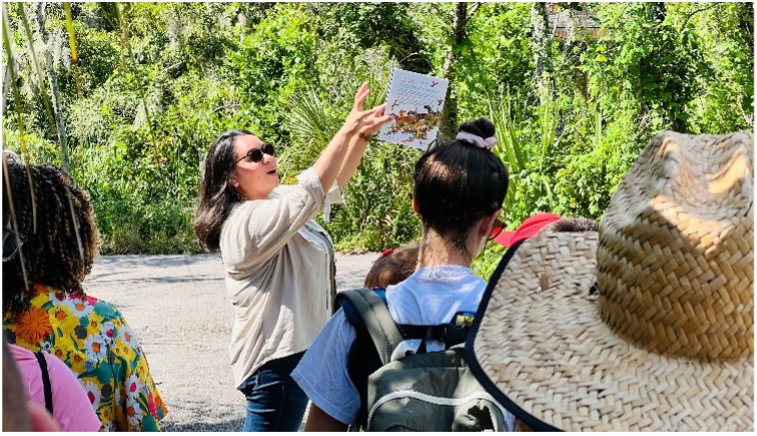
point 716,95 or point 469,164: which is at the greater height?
point 469,164

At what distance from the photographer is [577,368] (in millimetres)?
1588

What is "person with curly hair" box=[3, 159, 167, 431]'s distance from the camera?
236 cm

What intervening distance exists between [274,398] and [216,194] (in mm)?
704

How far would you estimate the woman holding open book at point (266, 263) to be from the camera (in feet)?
9.93

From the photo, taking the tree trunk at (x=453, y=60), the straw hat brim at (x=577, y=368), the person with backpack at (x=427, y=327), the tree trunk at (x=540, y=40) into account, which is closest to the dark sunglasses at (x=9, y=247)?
the person with backpack at (x=427, y=327)

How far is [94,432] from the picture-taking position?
2.06m

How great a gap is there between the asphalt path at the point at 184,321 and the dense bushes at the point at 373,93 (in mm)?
1036

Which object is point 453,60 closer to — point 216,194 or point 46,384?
point 216,194

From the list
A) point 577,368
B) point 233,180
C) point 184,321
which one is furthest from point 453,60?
point 577,368

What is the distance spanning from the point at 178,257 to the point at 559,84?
5466 mm

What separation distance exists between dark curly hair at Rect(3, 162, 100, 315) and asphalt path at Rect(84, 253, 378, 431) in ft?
12.4

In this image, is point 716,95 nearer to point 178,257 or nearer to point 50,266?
point 178,257

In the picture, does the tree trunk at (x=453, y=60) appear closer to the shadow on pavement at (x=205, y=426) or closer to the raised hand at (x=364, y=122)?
the shadow on pavement at (x=205, y=426)

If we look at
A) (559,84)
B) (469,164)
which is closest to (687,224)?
(469,164)
